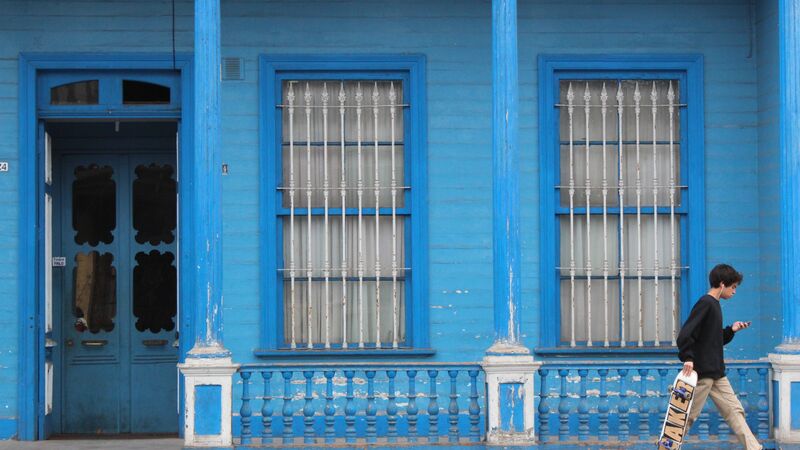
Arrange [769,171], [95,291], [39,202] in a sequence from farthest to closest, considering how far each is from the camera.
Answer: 1. [95,291]
2. [769,171]
3. [39,202]

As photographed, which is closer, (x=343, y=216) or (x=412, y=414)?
(x=412, y=414)

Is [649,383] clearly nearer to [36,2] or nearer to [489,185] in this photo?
[489,185]

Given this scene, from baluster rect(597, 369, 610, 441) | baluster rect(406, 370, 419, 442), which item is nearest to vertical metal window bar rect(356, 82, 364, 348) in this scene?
baluster rect(406, 370, 419, 442)

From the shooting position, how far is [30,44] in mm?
10594

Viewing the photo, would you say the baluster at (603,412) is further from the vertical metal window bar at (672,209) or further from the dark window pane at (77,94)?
the dark window pane at (77,94)

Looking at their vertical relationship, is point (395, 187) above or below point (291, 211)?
above

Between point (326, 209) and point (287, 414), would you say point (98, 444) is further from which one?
Answer: point (326, 209)

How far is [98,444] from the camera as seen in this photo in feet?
34.1

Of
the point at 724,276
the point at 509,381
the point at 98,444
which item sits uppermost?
the point at 724,276

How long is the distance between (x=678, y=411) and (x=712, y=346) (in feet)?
1.65

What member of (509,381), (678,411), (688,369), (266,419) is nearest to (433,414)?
(509,381)

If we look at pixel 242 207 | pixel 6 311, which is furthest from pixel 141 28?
pixel 6 311

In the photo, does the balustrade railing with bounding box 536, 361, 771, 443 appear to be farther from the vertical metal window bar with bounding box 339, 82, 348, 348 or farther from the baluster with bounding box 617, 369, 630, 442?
the vertical metal window bar with bounding box 339, 82, 348, 348

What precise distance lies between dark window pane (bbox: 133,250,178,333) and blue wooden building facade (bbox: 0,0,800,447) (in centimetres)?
27
